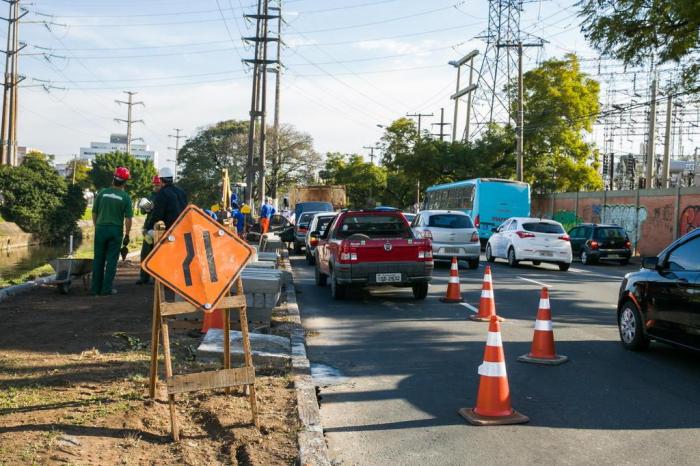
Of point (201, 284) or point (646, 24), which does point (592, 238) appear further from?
point (201, 284)

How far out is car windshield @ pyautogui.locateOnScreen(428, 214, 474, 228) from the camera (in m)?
21.3

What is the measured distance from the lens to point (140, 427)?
209 inches

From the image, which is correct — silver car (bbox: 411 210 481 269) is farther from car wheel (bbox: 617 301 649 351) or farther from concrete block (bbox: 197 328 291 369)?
concrete block (bbox: 197 328 291 369)

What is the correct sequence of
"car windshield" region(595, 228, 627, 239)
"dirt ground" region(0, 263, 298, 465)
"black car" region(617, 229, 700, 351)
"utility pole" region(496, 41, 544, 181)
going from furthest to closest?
"utility pole" region(496, 41, 544, 181) < "car windshield" region(595, 228, 627, 239) < "black car" region(617, 229, 700, 351) < "dirt ground" region(0, 263, 298, 465)

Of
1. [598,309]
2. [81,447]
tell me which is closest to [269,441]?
[81,447]

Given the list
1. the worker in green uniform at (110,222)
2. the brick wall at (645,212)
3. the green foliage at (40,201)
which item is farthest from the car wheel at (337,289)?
the green foliage at (40,201)

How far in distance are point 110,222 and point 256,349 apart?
16.2ft

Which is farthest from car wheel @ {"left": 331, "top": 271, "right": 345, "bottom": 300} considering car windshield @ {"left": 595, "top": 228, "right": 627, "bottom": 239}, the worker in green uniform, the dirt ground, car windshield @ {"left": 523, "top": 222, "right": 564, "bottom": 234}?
car windshield @ {"left": 595, "top": 228, "right": 627, "bottom": 239}

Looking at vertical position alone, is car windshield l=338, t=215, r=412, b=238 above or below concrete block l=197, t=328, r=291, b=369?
above

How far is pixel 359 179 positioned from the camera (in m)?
85.0

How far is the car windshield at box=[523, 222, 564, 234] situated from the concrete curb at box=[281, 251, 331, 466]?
14.4 meters

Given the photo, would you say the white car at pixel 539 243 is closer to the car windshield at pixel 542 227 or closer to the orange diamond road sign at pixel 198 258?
the car windshield at pixel 542 227

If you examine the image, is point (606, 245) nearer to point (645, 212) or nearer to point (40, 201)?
point (645, 212)

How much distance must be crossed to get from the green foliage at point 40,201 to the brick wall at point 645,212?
2725 cm
